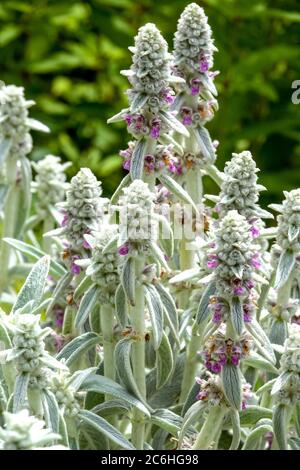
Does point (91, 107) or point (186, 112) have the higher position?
point (91, 107)

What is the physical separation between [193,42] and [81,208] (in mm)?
358

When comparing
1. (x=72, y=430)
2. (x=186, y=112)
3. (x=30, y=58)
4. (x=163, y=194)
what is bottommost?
(x=72, y=430)

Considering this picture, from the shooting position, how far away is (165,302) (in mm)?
1664

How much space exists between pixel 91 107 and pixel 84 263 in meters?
2.34

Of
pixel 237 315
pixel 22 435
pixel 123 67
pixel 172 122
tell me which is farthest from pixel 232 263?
pixel 123 67

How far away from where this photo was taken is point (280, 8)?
3.74 metres

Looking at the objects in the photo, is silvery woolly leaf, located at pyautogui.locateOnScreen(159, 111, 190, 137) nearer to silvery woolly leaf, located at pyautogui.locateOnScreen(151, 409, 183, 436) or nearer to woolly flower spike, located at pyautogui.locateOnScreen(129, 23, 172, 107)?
woolly flower spike, located at pyautogui.locateOnScreen(129, 23, 172, 107)

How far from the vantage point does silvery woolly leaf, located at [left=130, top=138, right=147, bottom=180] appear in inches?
64.0

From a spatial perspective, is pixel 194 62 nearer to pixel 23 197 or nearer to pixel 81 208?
pixel 81 208

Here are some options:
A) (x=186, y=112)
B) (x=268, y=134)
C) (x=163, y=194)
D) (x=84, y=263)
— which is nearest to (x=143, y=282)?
(x=84, y=263)

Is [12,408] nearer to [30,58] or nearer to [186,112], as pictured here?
[186,112]

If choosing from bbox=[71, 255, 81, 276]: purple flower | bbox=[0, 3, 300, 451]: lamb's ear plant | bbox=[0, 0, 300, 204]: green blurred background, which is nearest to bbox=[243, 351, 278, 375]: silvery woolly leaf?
bbox=[0, 3, 300, 451]: lamb's ear plant

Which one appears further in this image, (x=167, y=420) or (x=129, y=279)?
(x=167, y=420)

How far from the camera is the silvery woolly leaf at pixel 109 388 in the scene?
5.25 feet
